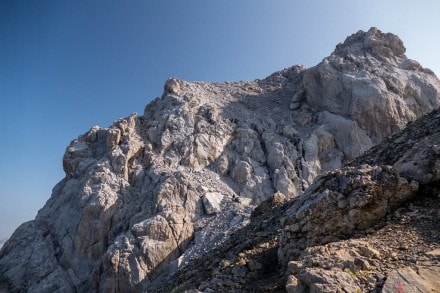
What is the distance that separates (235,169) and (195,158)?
538 cm

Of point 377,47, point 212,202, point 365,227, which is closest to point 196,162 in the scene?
point 212,202

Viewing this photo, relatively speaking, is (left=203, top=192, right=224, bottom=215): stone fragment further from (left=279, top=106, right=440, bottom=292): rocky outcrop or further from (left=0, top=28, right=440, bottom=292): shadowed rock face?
(left=279, top=106, right=440, bottom=292): rocky outcrop

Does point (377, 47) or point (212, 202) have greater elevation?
point (377, 47)

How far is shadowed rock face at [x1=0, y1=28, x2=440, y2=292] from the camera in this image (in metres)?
33.0

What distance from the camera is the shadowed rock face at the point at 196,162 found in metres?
33.0

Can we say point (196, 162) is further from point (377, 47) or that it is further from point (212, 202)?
point (377, 47)

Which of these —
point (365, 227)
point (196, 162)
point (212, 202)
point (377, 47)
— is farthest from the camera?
point (377, 47)

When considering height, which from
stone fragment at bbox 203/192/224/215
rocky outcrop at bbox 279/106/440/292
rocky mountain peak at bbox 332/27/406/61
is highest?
rocky mountain peak at bbox 332/27/406/61

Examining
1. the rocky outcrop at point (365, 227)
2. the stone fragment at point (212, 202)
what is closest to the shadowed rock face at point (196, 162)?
the stone fragment at point (212, 202)

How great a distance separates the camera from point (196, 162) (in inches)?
1718

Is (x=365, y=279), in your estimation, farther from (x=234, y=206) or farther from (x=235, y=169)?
(x=235, y=169)

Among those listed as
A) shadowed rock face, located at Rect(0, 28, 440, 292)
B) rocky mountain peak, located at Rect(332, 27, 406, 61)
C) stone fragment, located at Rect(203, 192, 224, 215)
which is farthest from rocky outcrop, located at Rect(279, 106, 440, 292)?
rocky mountain peak, located at Rect(332, 27, 406, 61)

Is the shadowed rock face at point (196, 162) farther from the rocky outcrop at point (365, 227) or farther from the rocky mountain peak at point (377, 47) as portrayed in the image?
the rocky outcrop at point (365, 227)

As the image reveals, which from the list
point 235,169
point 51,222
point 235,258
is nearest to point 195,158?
point 235,169
